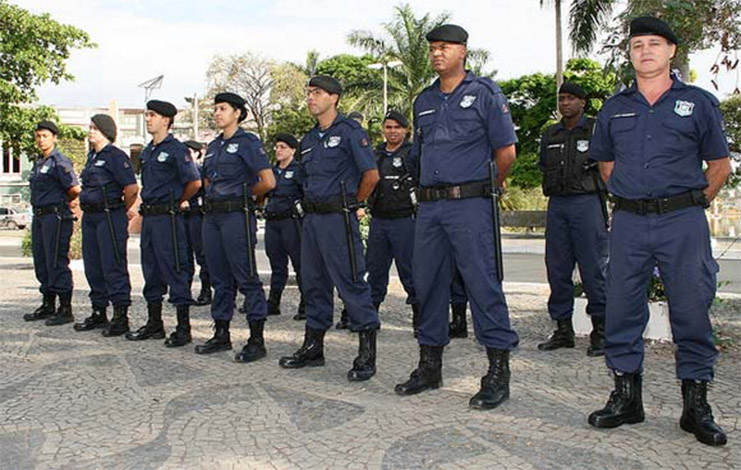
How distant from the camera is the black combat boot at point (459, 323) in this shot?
650 cm

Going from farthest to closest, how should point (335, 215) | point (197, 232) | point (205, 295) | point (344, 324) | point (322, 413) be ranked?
point (205, 295) < point (197, 232) < point (344, 324) < point (335, 215) < point (322, 413)

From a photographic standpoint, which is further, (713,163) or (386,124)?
(386,124)

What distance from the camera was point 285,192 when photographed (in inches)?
315

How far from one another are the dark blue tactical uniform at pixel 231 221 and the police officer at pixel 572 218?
228cm

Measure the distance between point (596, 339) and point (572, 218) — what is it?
95 cm

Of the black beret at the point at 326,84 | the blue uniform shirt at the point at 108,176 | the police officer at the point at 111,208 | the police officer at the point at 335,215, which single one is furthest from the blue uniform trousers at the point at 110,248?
the black beret at the point at 326,84

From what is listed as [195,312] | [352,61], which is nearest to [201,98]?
[352,61]

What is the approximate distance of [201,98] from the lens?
47.8 meters

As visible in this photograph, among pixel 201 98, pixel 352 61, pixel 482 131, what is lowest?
pixel 482 131

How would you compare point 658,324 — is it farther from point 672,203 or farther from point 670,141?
point 670,141

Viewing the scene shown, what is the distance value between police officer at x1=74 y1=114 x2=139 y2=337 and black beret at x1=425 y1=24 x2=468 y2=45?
3515 millimetres

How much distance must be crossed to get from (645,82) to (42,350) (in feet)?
16.5

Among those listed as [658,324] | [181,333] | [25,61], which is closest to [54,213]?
[181,333]

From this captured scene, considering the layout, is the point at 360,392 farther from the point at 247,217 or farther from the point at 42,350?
the point at 42,350
